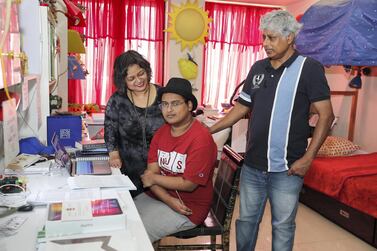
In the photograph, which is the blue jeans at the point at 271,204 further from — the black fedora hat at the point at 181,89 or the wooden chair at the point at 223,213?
the black fedora hat at the point at 181,89

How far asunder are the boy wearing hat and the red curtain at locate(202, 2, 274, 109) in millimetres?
3697

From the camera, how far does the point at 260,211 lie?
6.67 feet

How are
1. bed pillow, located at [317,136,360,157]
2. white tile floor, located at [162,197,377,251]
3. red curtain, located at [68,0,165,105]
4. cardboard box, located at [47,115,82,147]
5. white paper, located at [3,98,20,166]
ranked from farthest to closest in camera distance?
red curtain, located at [68,0,165,105] → bed pillow, located at [317,136,360,157] → white tile floor, located at [162,197,377,251] → cardboard box, located at [47,115,82,147] → white paper, located at [3,98,20,166]

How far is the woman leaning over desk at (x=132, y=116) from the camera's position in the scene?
2076mm

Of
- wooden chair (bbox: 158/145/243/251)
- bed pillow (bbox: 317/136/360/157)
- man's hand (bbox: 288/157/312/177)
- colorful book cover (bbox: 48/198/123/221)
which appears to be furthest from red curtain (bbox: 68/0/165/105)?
colorful book cover (bbox: 48/198/123/221)

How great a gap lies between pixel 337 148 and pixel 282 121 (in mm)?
2308

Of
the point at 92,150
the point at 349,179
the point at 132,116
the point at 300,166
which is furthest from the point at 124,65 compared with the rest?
the point at 349,179

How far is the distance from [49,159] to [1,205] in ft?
2.23

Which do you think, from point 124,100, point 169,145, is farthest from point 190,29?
point 169,145

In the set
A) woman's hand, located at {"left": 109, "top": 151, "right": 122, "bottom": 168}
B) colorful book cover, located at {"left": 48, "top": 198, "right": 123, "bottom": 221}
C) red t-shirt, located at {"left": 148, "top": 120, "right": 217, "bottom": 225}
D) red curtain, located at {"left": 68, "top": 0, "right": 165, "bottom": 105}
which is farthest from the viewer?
red curtain, located at {"left": 68, "top": 0, "right": 165, "bottom": 105}

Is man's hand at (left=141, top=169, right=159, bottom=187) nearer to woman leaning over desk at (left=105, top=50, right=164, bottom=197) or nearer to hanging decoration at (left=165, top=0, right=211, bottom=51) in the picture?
woman leaning over desk at (left=105, top=50, right=164, bottom=197)

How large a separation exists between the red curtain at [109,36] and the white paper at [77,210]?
3.86 metres

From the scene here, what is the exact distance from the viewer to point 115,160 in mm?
2074

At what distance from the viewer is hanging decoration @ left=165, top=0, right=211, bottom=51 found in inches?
187
